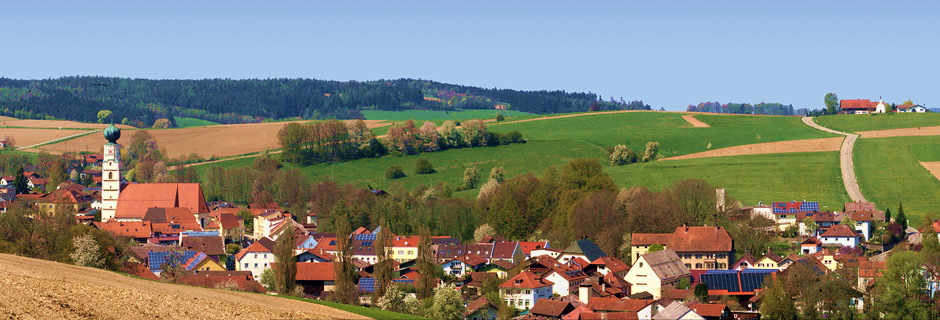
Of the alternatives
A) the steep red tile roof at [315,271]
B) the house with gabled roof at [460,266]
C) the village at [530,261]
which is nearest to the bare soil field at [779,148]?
the village at [530,261]

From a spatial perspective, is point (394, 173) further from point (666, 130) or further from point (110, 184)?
point (666, 130)

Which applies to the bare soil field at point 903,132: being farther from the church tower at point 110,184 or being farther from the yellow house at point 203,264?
the church tower at point 110,184

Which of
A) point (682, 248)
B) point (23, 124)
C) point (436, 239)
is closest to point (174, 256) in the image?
point (436, 239)

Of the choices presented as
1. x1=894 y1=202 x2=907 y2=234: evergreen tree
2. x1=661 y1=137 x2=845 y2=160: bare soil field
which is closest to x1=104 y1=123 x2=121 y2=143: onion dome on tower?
x1=661 y1=137 x2=845 y2=160: bare soil field

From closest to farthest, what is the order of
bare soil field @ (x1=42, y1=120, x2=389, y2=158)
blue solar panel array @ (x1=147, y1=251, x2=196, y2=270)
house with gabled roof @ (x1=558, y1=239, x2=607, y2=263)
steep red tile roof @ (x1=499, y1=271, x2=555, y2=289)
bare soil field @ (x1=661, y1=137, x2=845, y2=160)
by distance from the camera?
1. steep red tile roof @ (x1=499, y1=271, x2=555, y2=289)
2. blue solar panel array @ (x1=147, y1=251, x2=196, y2=270)
3. house with gabled roof @ (x1=558, y1=239, x2=607, y2=263)
4. bare soil field @ (x1=661, y1=137, x2=845, y2=160)
5. bare soil field @ (x1=42, y1=120, x2=389, y2=158)

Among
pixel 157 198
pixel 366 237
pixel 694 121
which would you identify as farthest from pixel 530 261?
pixel 694 121

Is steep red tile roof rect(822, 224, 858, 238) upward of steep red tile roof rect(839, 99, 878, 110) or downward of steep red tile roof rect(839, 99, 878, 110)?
downward

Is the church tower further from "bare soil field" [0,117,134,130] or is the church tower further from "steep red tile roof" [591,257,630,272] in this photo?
"bare soil field" [0,117,134,130]
